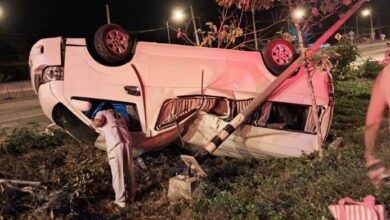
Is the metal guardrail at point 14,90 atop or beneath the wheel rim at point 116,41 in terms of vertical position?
atop

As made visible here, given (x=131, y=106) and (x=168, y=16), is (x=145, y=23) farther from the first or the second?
(x=131, y=106)

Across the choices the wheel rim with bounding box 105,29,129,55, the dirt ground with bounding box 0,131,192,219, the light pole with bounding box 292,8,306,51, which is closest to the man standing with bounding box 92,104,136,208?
the dirt ground with bounding box 0,131,192,219

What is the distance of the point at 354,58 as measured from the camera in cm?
1318

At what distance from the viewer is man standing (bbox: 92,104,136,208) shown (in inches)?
207

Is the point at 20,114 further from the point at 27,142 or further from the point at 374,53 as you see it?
the point at 374,53

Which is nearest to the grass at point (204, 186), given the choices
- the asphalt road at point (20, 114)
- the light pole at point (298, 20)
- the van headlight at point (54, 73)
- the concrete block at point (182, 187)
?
the concrete block at point (182, 187)

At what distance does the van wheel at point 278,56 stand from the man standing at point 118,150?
86.7 inches

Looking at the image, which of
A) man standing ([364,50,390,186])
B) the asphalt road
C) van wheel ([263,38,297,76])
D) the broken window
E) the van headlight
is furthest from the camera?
the asphalt road

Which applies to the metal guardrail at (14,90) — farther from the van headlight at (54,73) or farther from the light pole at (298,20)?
the light pole at (298,20)

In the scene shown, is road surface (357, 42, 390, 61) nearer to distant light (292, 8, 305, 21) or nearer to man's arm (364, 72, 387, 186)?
distant light (292, 8, 305, 21)

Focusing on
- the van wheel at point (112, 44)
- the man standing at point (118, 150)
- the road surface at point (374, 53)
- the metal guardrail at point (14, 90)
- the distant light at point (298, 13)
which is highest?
the road surface at point (374, 53)

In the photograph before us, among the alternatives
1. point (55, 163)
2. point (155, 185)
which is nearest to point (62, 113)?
point (55, 163)

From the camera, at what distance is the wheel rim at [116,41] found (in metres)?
5.84

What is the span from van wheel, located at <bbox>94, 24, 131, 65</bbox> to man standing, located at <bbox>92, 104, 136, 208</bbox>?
2.56ft
